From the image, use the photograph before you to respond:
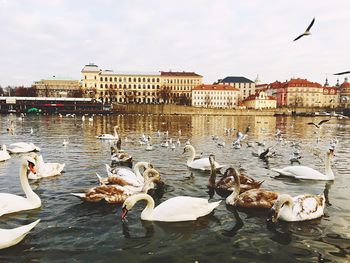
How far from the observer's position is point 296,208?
7785mm

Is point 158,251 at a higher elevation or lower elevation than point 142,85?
lower

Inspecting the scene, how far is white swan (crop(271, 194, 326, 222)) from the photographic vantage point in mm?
7523

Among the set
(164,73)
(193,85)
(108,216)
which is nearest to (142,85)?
(164,73)

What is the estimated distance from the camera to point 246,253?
636cm

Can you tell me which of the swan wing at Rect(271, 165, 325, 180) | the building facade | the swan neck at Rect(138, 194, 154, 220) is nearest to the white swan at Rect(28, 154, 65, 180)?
the swan neck at Rect(138, 194, 154, 220)

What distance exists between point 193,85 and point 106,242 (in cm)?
15280

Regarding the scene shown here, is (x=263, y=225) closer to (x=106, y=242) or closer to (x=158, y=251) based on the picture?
(x=158, y=251)

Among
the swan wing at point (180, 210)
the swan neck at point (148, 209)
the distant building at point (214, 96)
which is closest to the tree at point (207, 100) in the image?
the distant building at point (214, 96)

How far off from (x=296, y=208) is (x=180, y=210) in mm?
2873

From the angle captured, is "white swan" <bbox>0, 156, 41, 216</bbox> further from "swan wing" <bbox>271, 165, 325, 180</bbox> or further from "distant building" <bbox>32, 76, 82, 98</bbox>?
"distant building" <bbox>32, 76, 82, 98</bbox>

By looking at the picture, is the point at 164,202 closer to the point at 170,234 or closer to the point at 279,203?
the point at 170,234

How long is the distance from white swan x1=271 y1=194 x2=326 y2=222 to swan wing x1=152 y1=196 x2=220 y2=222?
A: 5.95 feet

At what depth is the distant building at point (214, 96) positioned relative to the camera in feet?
482

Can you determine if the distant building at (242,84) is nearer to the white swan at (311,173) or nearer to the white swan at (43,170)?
the white swan at (311,173)
